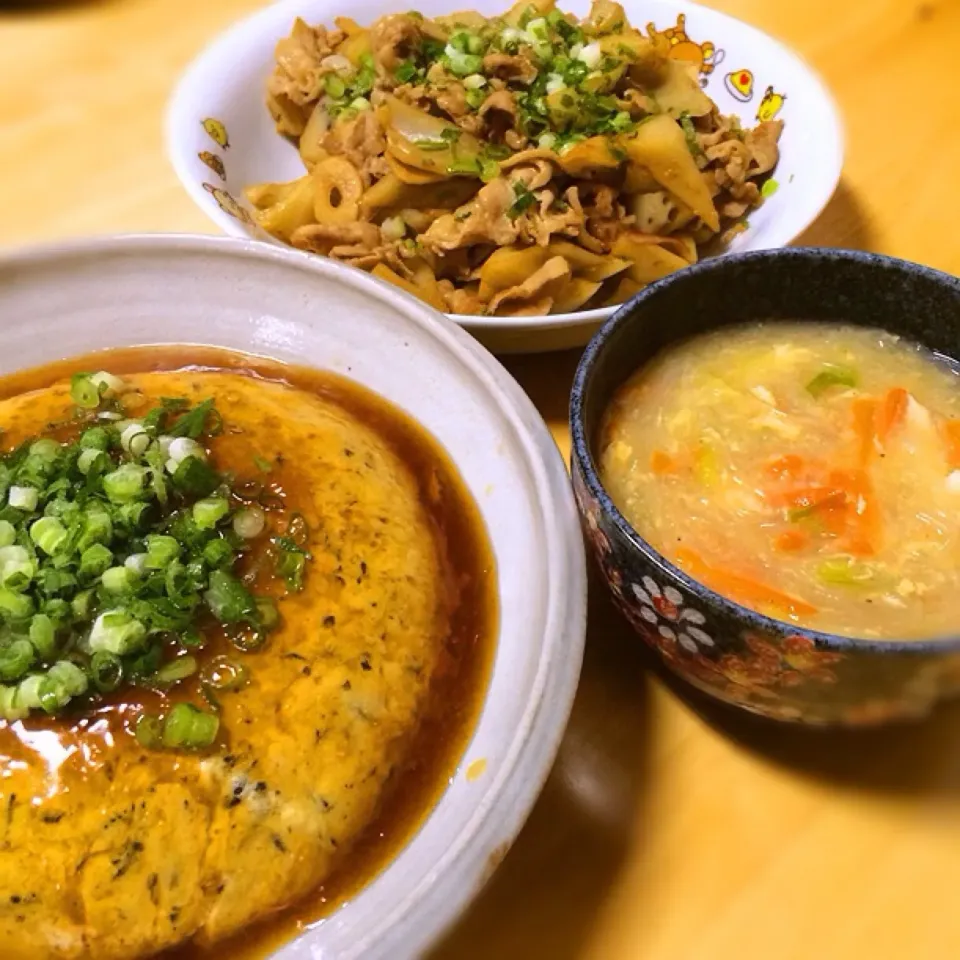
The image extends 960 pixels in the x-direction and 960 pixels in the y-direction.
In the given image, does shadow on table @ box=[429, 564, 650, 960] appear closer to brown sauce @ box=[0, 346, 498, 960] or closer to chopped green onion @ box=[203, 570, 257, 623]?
brown sauce @ box=[0, 346, 498, 960]

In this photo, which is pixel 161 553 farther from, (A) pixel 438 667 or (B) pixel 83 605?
(A) pixel 438 667

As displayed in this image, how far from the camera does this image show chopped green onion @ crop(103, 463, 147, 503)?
1.37m

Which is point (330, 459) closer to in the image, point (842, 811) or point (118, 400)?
point (118, 400)

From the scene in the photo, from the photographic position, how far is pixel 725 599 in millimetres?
1152

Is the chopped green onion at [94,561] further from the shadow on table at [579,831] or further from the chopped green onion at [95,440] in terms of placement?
the shadow on table at [579,831]

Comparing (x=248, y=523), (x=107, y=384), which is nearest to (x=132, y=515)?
(x=248, y=523)

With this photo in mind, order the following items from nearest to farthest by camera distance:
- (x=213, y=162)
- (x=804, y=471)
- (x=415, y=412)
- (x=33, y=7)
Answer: (x=804, y=471) < (x=415, y=412) < (x=213, y=162) < (x=33, y=7)

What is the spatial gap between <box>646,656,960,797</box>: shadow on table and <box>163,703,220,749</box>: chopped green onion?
80 cm

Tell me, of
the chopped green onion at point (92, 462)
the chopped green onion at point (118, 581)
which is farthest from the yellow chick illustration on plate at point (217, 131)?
the chopped green onion at point (118, 581)

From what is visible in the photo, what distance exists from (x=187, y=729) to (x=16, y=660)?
0.25 metres

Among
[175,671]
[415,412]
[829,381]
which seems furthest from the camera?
[415,412]

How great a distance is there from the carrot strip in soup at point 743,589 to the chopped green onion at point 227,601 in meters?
0.65

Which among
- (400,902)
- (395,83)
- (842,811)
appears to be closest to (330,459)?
(400,902)

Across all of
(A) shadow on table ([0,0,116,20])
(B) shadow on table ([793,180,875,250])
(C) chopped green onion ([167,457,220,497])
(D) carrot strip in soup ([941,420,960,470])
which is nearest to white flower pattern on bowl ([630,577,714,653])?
(D) carrot strip in soup ([941,420,960,470])
